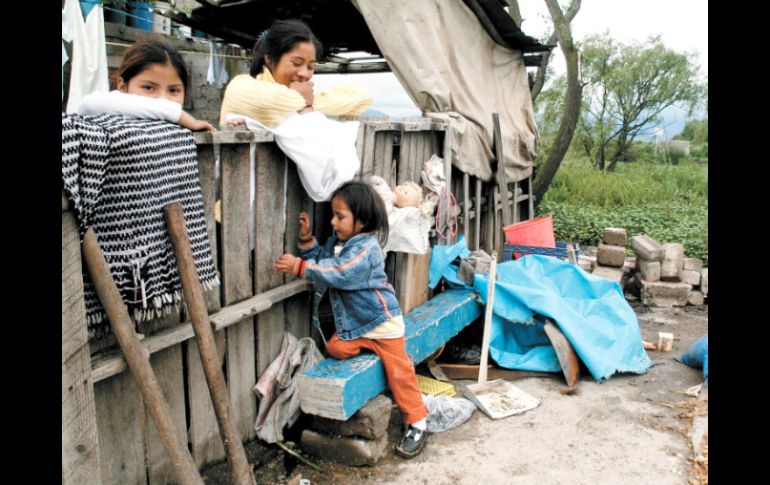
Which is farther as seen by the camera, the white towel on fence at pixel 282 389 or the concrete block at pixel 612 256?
the concrete block at pixel 612 256

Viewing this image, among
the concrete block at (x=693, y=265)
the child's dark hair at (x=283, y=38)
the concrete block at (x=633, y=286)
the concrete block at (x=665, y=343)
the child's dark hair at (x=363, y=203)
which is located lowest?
the concrete block at (x=665, y=343)

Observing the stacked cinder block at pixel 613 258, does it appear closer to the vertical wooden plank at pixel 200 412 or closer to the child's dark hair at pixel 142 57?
the vertical wooden plank at pixel 200 412

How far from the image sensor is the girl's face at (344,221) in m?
3.29

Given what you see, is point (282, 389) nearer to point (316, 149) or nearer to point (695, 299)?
point (316, 149)

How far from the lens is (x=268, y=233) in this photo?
317cm

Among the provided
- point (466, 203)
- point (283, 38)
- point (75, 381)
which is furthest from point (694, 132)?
point (75, 381)

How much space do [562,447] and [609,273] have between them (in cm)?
377

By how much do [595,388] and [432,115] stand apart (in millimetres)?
2512

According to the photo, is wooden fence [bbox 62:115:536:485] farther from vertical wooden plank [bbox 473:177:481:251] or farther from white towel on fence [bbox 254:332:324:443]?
vertical wooden plank [bbox 473:177:481:251]

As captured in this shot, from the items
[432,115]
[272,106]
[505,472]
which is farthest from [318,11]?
[505,472]

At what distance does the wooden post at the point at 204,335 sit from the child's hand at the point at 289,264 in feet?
2.46

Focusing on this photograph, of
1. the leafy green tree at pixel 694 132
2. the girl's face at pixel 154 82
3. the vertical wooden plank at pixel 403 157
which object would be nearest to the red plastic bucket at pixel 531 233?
the vertical wooden plank at pixel 403 157

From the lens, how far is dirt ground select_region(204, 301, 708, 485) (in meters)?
3.24
